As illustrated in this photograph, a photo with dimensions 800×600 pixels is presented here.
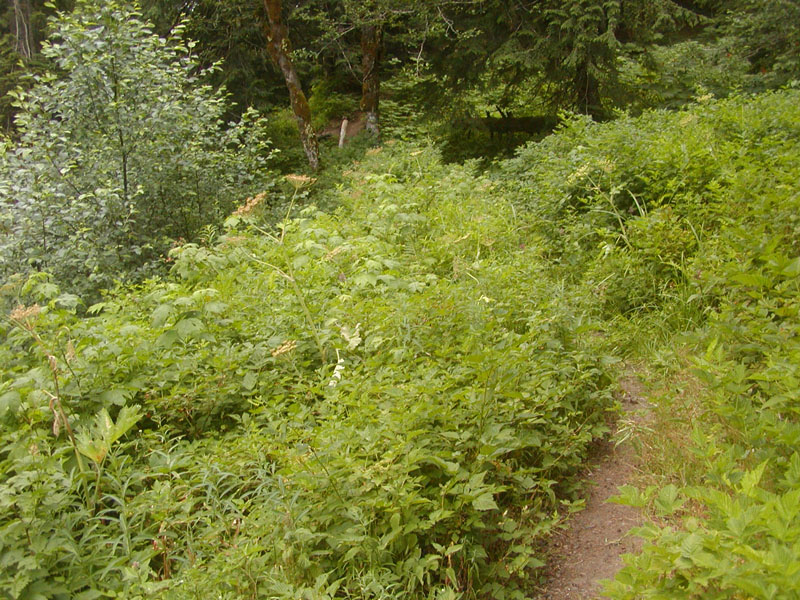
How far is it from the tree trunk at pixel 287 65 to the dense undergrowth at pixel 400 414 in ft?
23.5

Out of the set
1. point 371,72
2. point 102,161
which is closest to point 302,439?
point 102,161

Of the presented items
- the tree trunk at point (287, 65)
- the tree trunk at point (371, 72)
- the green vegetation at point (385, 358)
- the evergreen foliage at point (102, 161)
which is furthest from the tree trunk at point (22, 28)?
the green vegetation at point (385, 358)

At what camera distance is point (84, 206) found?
24.5 feet

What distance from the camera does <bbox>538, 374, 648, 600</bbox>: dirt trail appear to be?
9.25 feet

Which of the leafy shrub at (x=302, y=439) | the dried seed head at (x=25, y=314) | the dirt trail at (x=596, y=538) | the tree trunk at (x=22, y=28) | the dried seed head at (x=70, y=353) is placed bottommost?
the dirt trail at (x=596, y=538)

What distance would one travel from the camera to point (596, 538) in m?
3.08

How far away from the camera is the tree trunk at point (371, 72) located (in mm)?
13805

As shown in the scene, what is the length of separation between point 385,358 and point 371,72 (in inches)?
458

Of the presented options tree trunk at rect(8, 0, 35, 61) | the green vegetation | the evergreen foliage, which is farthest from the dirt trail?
tree trunk at rect(8, 0, 35, 61)

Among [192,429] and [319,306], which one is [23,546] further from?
[319,306]

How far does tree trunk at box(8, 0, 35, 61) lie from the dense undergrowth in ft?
60.9

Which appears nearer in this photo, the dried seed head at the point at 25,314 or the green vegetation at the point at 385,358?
the green vegetation at the point at 385,358

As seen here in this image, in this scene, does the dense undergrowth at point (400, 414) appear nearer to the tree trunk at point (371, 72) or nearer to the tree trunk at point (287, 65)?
the tree trunk at point (287, 65)

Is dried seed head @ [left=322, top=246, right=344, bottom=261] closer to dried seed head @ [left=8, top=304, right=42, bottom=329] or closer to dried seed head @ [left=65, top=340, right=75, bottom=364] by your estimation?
dried seed head @ [left=65, top=340, right=75, bottom=364]
